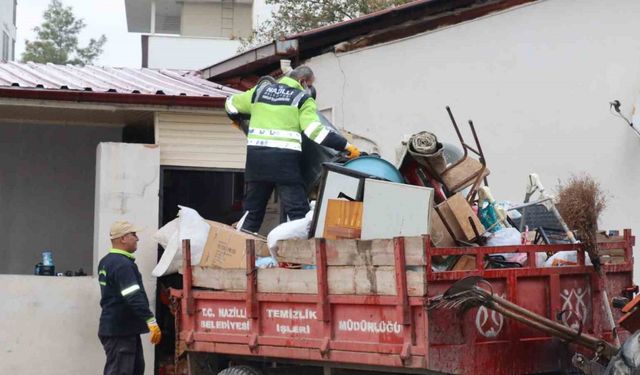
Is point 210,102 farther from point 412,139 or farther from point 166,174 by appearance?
point 412,139

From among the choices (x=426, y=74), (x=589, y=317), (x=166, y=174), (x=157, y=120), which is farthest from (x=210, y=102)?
(x=589, y=317)

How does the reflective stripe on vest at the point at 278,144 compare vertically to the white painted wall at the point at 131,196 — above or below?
above

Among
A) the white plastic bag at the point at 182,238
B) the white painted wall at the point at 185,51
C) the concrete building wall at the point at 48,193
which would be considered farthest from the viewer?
the white painted wall at the point at 185,51

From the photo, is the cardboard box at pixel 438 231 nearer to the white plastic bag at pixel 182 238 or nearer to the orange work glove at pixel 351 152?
the orange work glove at pixel 351 152

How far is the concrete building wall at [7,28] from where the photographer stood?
3769 cm

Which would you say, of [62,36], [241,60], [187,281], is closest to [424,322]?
[187,281]

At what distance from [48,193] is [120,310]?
15.1 feet

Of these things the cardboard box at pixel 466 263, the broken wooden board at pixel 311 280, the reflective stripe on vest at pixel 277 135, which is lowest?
the broken wooden board at pixel 311 280

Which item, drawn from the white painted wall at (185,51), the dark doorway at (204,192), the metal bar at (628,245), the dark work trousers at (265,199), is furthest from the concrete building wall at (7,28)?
the metal bar at (628,245)

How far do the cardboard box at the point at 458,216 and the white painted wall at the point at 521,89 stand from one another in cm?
396

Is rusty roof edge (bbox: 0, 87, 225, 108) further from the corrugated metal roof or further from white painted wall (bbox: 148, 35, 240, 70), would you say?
white painted wall (bbox: 148, 35, 240, 70)

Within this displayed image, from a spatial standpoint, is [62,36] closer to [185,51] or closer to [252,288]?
[185,51]

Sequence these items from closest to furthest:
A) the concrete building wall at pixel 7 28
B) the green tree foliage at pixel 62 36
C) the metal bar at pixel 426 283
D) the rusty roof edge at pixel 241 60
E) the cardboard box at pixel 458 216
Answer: the metal bar at pixel 426 283 < the cardboard box at pixel 458 216 < the rusty roof edge at pixel 241 60 < the concrete building wall at pixel 7 28 < the green tree foliage at pixel 62 36

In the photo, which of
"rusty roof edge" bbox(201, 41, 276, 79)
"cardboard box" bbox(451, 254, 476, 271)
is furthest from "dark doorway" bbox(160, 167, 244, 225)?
"cardboard box" bbox(451, 254, 476, 271)
